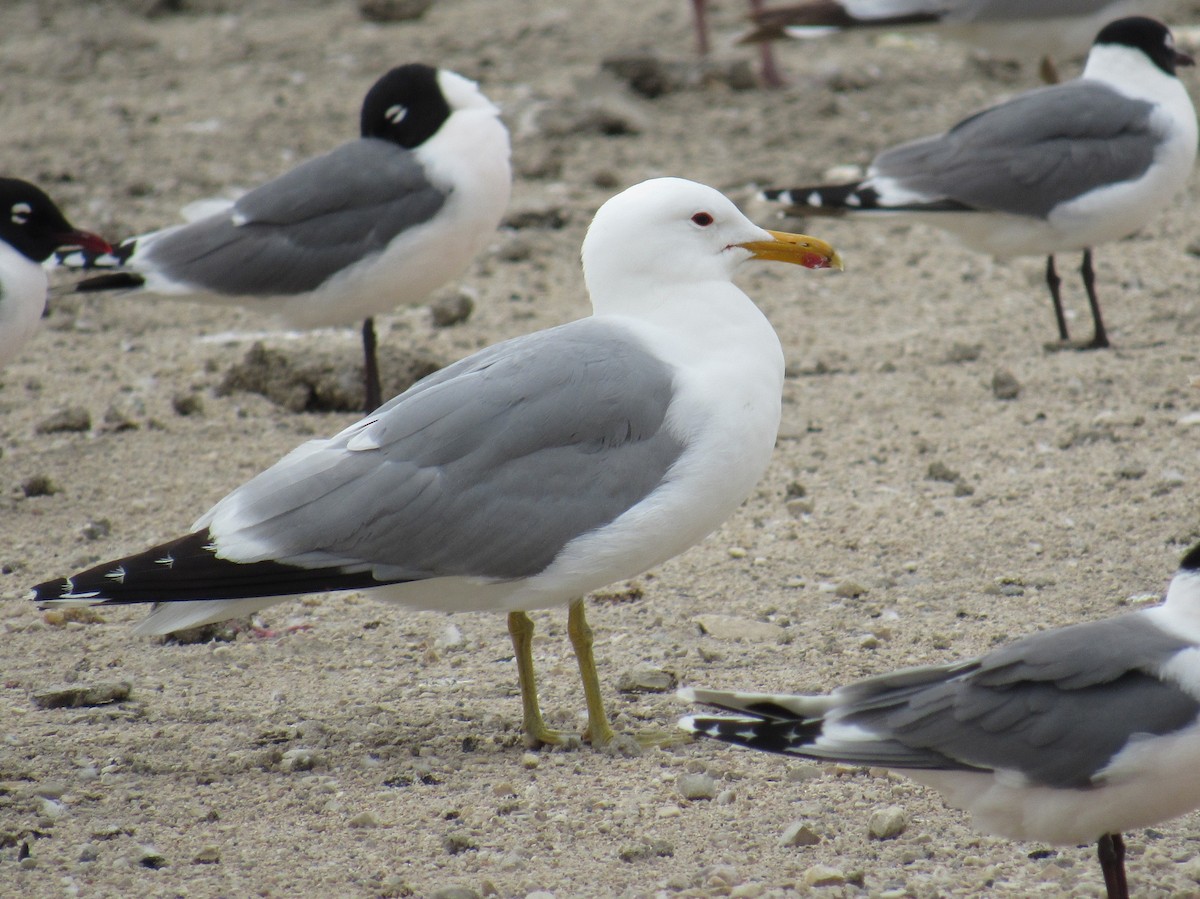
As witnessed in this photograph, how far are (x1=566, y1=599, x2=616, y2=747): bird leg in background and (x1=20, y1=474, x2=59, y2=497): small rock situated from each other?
8.19 ft

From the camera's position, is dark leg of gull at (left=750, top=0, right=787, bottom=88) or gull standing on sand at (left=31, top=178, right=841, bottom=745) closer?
gull standing on sand at (left=31, top=178, right=841, bottom=745)

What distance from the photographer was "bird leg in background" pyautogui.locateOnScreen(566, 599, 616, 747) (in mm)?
3789

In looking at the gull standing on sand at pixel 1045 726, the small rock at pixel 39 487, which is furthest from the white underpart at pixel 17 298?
the gull standing on sand at pixel 1045 726

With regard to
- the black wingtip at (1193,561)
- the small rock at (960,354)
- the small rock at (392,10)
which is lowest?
the black wingtip at (1193,561)

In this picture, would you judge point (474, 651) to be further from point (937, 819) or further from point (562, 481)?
point (937, 819)

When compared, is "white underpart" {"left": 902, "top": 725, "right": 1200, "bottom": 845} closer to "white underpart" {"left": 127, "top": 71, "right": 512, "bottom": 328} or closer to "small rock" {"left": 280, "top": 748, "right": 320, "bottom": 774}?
"small rock" {"left": 280, "top": 748, "right": 320, "bottom": 774}

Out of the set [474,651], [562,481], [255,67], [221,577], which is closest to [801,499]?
[474,651]

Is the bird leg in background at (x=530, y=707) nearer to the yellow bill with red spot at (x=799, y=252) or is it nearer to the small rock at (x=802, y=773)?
the small rock at (x=802, y=773)

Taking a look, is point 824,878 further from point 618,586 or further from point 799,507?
point 799,507

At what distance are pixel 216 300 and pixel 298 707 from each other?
2559 millimetres

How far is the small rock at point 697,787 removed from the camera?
3527mm

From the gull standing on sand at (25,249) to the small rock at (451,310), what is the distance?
1510 millimetres

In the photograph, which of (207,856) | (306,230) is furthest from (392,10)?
(207,856)

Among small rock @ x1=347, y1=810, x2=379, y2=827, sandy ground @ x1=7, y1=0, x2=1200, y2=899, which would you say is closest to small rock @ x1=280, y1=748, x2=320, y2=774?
sandy ground @ x1=7, y1=0, x2=1200, y2=899
